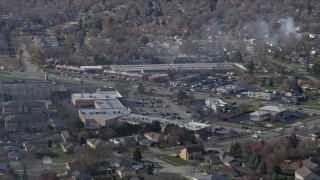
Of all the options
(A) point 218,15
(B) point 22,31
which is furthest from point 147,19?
(B) point 22,31

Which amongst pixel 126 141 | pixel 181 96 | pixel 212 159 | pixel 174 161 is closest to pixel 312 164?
pixel 212 159

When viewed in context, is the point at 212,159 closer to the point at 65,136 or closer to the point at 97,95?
the point at 65,136

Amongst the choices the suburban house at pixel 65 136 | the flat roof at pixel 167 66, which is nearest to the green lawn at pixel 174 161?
the suburban house at pixel 65 136

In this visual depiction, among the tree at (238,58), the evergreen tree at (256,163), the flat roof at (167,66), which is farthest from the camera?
the tree at (238,58)

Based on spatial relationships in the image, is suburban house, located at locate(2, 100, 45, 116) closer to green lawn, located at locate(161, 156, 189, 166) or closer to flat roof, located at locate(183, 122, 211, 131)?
flat roof, located at locate(183, 122, 211, 131)

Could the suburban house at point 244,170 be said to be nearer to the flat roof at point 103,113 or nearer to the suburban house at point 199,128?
the suburban house at point 199,128
